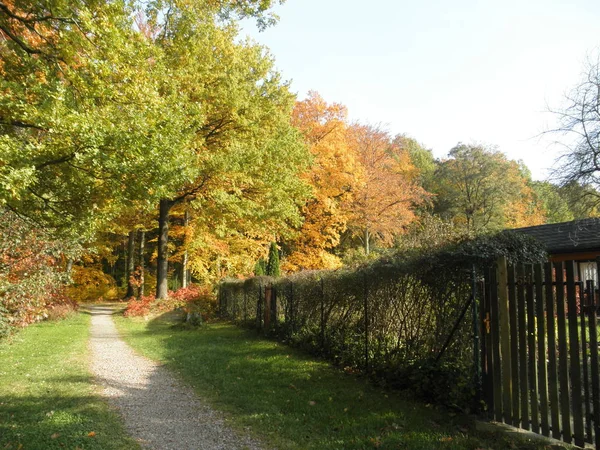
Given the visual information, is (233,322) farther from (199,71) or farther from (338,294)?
(199,71)

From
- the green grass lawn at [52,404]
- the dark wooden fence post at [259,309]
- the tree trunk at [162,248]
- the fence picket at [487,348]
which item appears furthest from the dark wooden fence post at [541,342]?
the tree trunk at [162,248]

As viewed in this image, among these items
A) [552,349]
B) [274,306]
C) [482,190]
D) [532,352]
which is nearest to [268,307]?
[274,306]

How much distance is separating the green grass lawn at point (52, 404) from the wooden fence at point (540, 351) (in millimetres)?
4480

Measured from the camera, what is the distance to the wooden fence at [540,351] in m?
4.44

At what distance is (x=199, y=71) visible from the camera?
19.6 m

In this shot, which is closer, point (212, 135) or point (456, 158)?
point (212, 135)

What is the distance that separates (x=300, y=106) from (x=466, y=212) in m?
18.8

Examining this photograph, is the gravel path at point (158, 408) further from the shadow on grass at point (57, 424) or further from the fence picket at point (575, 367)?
the fence picket at point (575, 367)

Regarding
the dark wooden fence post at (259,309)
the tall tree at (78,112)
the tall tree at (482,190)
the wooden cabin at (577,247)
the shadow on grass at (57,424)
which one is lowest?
the shadow on grass at (57,424)

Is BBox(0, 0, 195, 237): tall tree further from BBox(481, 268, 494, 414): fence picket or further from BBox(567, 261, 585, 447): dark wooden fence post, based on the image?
BBox(567, 261, 585, 447): dark wooden fence post

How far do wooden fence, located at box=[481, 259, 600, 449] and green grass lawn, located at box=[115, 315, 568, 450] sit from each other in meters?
0.43

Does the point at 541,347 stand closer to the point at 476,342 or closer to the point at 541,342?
the point at 541,342

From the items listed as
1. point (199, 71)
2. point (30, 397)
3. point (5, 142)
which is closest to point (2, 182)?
point (5, 142)

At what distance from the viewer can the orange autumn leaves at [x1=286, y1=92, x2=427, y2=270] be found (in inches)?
1161
